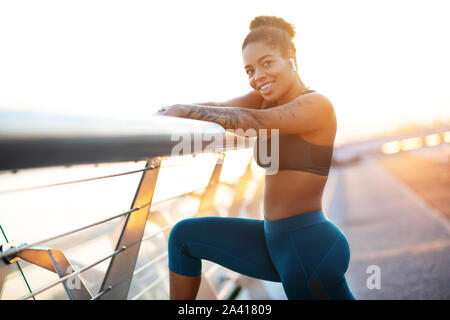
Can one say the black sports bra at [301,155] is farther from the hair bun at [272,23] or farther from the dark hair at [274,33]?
the hair bun at [272,23]

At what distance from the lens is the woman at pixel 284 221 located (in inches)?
55.2

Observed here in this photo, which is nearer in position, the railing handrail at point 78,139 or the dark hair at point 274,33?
the railing handrail at point 78,139

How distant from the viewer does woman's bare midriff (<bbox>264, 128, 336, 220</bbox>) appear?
156 centimetres

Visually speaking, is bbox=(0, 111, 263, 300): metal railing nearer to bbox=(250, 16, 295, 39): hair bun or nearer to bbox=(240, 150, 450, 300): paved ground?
bbox=(250, 16, 295, 39): hair bun

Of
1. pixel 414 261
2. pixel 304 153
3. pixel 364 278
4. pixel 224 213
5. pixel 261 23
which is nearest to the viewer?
pixel 304 153

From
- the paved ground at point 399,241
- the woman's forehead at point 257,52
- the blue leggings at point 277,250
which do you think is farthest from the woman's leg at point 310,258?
the paved ground at point 399,241

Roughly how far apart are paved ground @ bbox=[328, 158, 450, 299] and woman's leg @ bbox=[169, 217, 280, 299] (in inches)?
61.9

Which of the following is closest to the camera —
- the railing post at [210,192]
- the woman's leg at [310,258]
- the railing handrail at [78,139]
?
the railing handrail at [78,139]

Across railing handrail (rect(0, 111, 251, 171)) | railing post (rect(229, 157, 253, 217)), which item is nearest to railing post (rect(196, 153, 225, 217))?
railing post (rect(229, 157, 253, 217))

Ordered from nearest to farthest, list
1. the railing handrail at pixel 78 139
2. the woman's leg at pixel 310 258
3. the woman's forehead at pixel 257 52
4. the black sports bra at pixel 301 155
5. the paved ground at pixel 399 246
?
the railing handrail at pixel 78 139
the woman's leg at pixel 310 258
the black sports bra at pixel 301 155
the woman's forehead at pixel 257 52
the paved ground at pixel 399 246

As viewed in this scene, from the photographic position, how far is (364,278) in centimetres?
308
